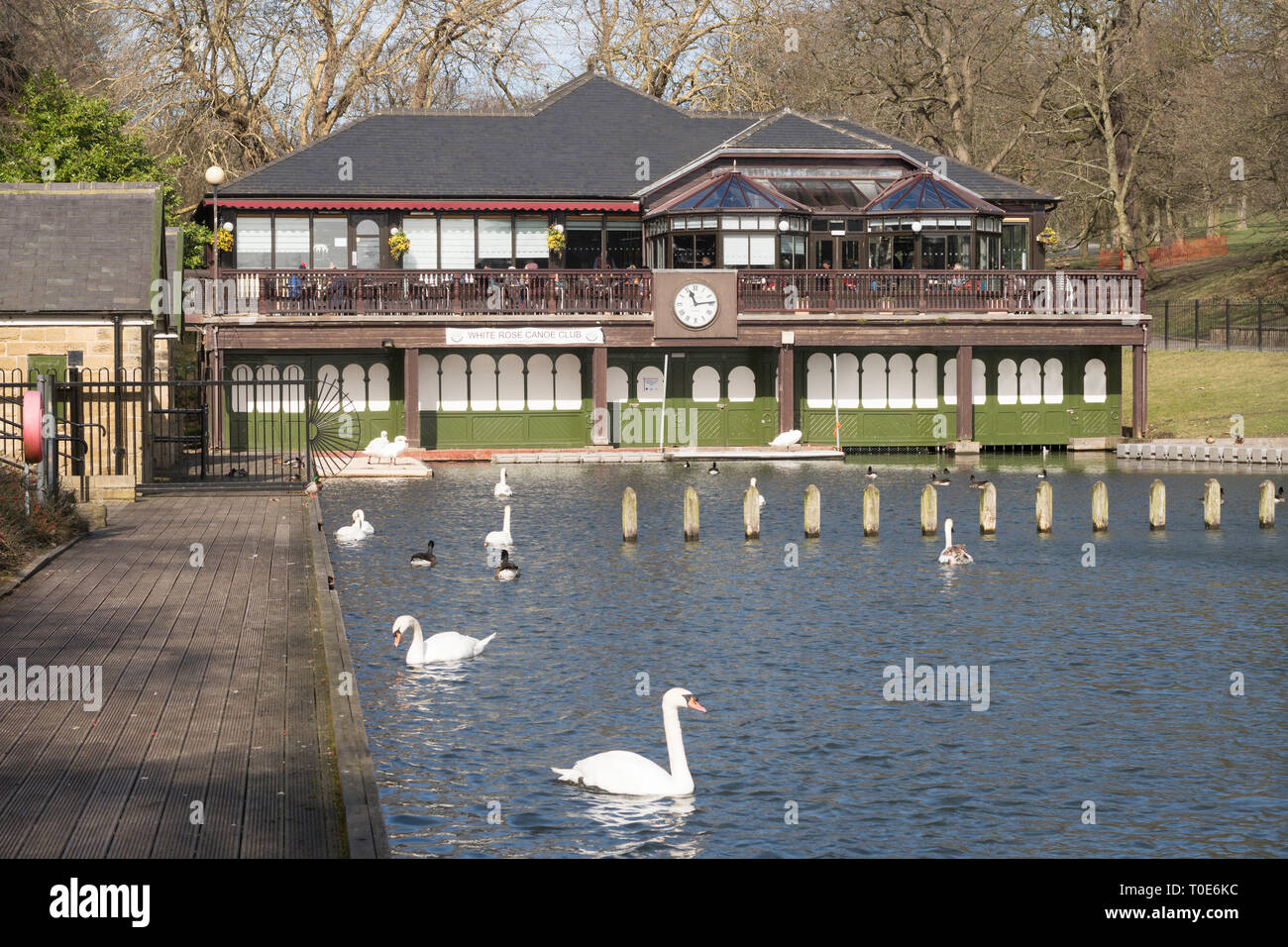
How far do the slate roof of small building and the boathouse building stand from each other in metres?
0.13

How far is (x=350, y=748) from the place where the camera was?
12.4 m

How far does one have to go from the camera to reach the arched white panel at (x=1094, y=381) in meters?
53.6

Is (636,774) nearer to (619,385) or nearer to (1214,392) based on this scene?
(619,385)

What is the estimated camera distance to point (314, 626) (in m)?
17.8

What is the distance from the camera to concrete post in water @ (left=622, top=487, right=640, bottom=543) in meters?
31.0

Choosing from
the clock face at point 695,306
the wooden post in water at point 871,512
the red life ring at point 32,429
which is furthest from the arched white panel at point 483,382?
the red life ring at point 32,429

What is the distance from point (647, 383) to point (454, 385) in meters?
6.14

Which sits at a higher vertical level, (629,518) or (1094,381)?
(1094,381)

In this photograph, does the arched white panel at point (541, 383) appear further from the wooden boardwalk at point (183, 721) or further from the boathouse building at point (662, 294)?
the wooden boardwalk at point (183, 721)

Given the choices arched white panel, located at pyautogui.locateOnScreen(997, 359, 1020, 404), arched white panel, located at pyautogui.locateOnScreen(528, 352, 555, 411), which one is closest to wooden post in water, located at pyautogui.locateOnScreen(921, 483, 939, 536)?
arched white panel, located at pyautogui.locateOnScreen(528, 352, 555, 411)

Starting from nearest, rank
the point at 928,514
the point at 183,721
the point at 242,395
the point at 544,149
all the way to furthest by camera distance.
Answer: the point at 183,721
the point at 928,514
the point at 242,395
the point at 544,149

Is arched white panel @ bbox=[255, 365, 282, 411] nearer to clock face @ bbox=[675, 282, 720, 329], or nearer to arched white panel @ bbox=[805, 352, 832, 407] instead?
clock face @ bbox=[675, 282, 720, 329]

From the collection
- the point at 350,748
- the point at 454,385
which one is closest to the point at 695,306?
the point at 454,385

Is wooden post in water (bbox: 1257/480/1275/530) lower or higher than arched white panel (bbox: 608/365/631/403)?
lower
